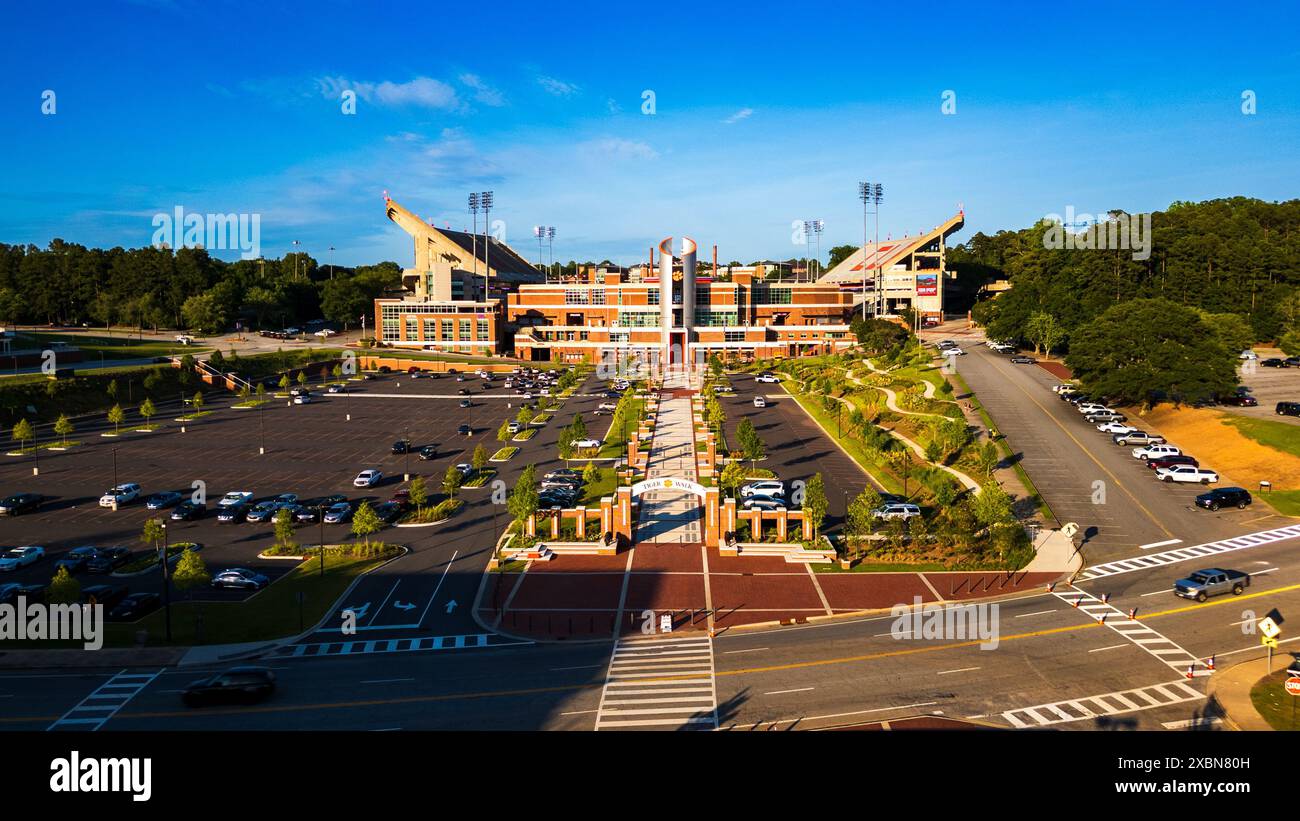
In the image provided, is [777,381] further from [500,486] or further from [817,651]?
[817,651]

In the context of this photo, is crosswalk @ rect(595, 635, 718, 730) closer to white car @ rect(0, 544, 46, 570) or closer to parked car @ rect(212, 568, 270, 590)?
parked car @ rect(212, 568, 270, 590)

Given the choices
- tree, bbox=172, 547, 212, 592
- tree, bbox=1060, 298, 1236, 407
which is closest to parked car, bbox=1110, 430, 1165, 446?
tree, bbox=1060, 298, 1236, 407

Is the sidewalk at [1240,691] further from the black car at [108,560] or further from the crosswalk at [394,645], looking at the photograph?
the black car at [108,560]

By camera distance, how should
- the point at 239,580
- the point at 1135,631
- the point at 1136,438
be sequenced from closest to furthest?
1. the point at 1135,631
2. the point at 239,580
3. the point at 1136,438

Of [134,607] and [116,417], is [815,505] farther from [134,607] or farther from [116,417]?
[116,417]
